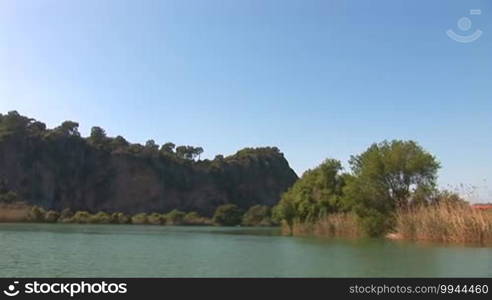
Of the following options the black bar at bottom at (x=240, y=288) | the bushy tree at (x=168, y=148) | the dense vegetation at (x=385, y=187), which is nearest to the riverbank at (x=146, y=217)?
the bushy tree at (x=168, y=148)

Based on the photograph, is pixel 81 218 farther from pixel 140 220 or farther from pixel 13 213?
pixel 13 213

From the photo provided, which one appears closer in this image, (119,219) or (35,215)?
(35,215)

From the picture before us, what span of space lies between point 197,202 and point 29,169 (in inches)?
1782

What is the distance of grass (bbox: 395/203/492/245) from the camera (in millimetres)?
36750

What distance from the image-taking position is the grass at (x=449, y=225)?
3675 centimetres

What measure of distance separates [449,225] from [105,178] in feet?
424

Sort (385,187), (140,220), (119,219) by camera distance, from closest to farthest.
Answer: (385,187)
(119,219)
(140,220)

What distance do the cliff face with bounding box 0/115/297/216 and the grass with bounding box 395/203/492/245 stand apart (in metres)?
116

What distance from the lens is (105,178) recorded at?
158 m

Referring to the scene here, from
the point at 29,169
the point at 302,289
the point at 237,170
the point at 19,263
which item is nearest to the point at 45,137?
the point at 29,169

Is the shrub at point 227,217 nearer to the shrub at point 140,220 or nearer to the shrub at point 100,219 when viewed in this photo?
the shrub at point 140,220

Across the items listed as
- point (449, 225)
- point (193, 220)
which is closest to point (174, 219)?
point (193, 220)

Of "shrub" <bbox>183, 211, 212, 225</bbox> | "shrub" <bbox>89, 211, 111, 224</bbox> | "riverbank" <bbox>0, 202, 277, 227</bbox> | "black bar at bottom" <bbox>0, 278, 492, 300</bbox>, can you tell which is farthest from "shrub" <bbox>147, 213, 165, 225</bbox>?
"black bar at bottom" <bbox>0, 278, 492, 300</bbox>

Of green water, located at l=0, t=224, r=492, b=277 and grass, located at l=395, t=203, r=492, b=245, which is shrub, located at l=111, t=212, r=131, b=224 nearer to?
grass, located at l=395, t=203, r=492, b=245
